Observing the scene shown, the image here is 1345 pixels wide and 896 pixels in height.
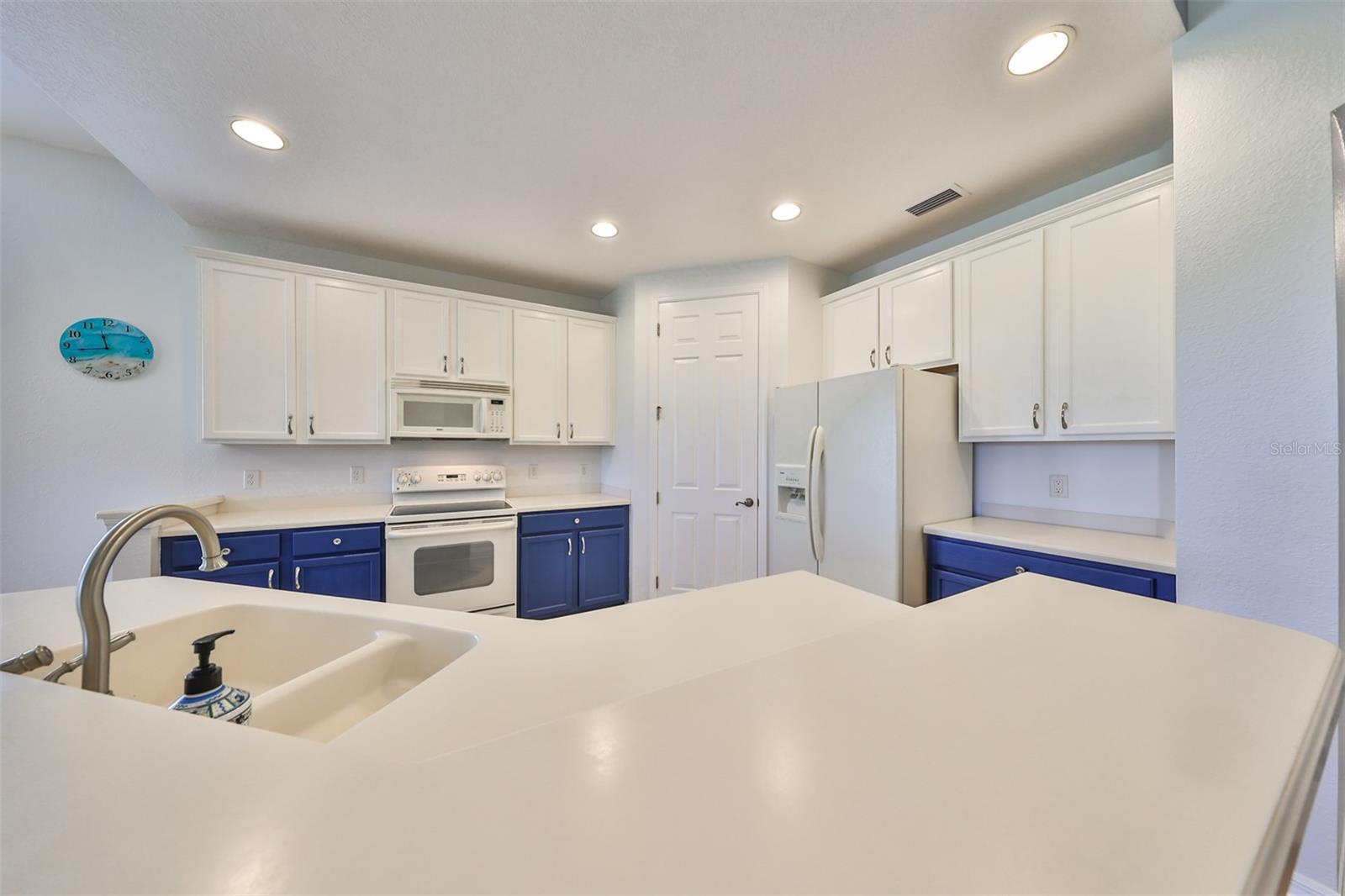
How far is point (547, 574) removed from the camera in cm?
308

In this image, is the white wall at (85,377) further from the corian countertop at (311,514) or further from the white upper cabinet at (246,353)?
the white upper cabinet at (246,353)

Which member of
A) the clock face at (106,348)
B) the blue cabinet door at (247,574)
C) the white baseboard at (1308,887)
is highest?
the clock face at (106,348)

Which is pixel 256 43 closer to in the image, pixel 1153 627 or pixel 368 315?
pixel 368 315

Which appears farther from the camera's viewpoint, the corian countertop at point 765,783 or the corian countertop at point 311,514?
the corian countertop at point 311,514

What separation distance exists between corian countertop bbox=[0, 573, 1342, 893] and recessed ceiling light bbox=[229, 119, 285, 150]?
217cm

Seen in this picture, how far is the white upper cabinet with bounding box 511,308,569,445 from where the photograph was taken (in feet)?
10.8

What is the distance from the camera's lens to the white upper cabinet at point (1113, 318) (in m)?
1.73

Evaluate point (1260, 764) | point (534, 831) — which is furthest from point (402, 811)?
point (1260, 764)

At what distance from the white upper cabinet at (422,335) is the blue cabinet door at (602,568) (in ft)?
4.81

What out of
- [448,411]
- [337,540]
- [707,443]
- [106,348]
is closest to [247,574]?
[337,540]

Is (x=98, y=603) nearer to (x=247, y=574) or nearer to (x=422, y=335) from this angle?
(x=247, y=574)

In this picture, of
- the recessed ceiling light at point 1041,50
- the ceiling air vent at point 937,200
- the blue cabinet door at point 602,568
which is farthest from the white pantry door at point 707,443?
the recessed ceiling light at point 1041,50

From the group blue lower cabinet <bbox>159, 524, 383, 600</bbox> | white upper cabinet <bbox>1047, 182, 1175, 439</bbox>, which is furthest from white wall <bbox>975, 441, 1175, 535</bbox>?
blue lower cabinet <bbox>159, 524, 383, 600</bbox>

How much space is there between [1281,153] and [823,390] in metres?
1.59
